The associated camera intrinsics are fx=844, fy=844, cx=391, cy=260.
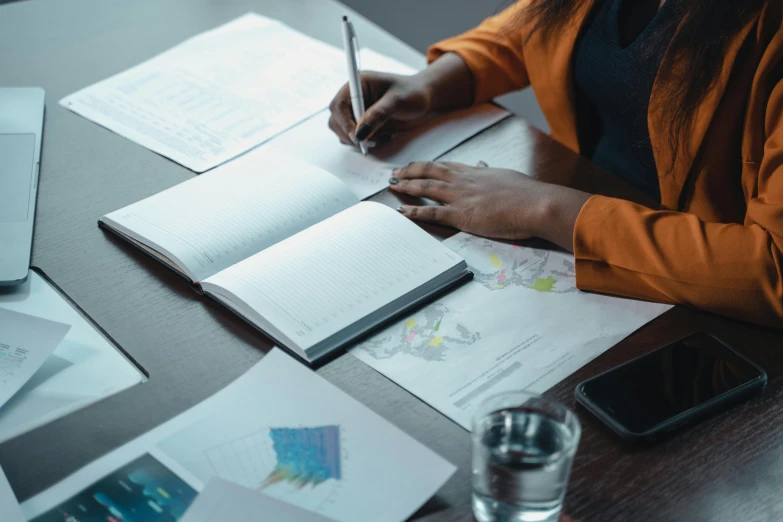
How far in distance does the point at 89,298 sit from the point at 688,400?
25.5 inches

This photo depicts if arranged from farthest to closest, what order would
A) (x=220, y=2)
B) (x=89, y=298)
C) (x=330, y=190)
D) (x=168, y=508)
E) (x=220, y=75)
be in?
(x=220, y=2)
(x=220, y=75)
(x=330, y=190)
(x=89, y=298)
(x=168, y=508)

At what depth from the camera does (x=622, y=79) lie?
3.96ft

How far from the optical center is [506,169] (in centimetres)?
111

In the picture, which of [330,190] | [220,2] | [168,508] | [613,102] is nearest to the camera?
[168,508]

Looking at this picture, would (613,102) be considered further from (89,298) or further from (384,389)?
(89,298)

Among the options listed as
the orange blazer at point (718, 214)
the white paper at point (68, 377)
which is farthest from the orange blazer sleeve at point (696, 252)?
the white paper at point (68, 377)

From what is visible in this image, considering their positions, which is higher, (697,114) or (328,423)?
(697,114)

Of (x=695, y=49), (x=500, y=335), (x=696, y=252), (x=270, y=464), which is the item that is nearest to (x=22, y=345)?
(x=270, y=464)

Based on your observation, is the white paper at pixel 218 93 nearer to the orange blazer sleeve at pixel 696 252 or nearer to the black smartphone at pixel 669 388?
the orange blazer sleeve at pixel 696 252

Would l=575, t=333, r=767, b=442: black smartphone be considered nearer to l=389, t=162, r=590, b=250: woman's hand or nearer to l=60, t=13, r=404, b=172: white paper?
l=389, t=162, r=590, b=250: woman's hand

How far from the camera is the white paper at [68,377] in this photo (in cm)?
81

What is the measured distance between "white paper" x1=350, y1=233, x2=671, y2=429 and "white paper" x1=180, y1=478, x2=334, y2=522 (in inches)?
7.1

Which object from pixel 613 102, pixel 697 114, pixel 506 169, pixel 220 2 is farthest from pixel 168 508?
pixel 220 2

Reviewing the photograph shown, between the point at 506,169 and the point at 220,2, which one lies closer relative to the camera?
the point at 506,169
